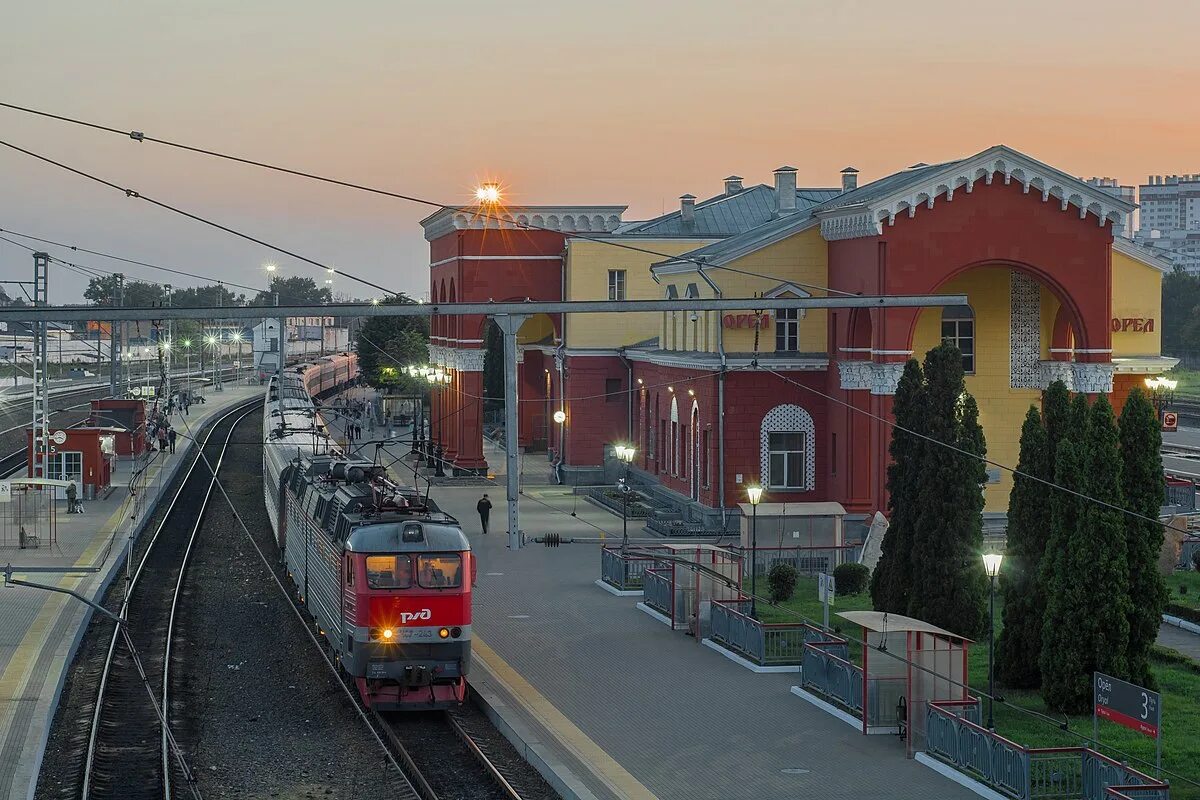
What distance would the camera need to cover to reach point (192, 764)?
19.3 meters

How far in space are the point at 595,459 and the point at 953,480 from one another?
31.7 meters

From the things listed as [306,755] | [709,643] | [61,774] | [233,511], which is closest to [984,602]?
[709,643]

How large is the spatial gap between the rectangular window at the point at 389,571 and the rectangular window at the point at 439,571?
5.8 inches

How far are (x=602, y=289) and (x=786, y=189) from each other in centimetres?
747

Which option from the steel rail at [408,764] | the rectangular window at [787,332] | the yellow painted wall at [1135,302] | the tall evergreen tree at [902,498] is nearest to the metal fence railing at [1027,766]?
the steel rail at [408,764]

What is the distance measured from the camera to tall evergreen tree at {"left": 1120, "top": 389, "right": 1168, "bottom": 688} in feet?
67.7

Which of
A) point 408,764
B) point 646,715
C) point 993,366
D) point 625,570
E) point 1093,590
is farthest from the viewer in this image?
point 993,366

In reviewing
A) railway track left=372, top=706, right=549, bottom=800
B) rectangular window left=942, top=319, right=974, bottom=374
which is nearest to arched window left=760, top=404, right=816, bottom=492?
rectangular window left=942, top=319, right=974, bottom=374

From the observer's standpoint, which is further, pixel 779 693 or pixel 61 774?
pixel 779 693

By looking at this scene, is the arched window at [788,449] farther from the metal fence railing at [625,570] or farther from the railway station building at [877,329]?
the metal fence railing at [625,570]

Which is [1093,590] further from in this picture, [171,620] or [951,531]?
[171,620]

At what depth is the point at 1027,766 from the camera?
1664cm

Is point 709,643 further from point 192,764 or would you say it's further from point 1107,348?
point 1107,348

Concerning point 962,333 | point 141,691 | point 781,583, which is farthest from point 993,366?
point 141,691
